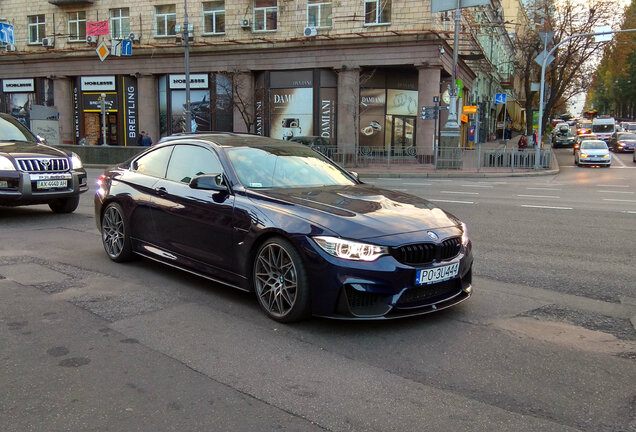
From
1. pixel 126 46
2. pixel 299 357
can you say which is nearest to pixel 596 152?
pixel 126 46

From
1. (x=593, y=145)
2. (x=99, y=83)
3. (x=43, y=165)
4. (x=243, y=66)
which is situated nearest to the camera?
(x=43, y=165)

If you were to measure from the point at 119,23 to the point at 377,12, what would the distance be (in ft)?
57.2

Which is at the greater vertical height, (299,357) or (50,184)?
(50,184)

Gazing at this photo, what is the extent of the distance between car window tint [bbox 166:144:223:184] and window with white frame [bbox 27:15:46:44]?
38.4 meters

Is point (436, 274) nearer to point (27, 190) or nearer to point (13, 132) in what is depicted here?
point (27, 190)

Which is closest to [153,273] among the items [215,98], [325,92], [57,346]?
[57,346]

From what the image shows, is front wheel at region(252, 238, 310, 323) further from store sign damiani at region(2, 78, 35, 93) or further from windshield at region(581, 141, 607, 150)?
store sign damiani at region(2, 78, 35, 93)

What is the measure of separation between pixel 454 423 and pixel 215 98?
32.7 m

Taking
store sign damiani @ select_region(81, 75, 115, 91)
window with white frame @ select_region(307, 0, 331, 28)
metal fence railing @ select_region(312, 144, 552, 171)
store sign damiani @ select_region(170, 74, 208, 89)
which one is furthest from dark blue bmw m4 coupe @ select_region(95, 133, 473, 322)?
store sign damiani @ select_region(81, 75, 115, 91)

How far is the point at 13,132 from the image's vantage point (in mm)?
10375

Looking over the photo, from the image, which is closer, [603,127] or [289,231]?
[289,231]

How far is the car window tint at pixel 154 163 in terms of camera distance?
612 cm

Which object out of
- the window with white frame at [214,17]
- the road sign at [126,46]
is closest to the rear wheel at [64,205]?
the road sign at [126,46]

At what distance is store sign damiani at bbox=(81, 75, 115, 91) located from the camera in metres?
36.6
